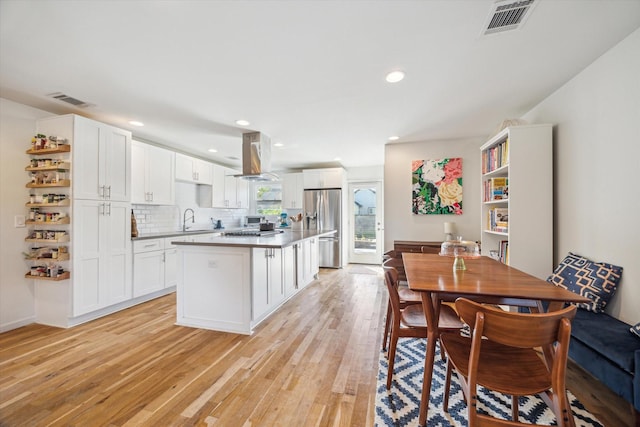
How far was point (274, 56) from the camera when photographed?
199 centimetres

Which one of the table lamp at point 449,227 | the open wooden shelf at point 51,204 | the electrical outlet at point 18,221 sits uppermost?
the open wooden shelf at point 51,204

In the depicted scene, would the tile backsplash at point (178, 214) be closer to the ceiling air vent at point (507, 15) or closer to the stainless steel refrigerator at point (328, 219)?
the stainless steel refrigerator at point (328, 219)

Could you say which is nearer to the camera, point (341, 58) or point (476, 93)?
point (341, 58)

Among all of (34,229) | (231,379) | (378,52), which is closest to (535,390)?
(231,379)

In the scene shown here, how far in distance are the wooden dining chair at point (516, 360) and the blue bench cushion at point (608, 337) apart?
1.82 ft

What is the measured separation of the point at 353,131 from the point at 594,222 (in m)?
2.73

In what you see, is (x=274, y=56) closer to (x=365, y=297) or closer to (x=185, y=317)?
(x=185, y=317)

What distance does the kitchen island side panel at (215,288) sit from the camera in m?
2.71

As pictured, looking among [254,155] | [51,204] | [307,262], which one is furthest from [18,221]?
[307,262]

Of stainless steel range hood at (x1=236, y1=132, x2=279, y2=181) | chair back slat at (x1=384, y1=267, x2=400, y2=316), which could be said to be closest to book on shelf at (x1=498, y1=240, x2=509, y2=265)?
chair back slat at (x1=384, y1=267, x2=400, y2=316)

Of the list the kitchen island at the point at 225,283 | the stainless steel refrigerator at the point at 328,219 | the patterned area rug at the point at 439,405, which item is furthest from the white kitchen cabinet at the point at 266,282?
the stainless steel refrigerator at the point at 328,219

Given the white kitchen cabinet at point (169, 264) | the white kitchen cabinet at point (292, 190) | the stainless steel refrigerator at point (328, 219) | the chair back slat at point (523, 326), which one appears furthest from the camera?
the white kitchen cabinet at point (292, 190)

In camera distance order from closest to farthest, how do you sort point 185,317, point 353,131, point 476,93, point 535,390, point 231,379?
point 535,390 < point 231,379 < point 476,93 < point 185,317 < point 353,131

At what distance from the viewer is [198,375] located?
1.98m
